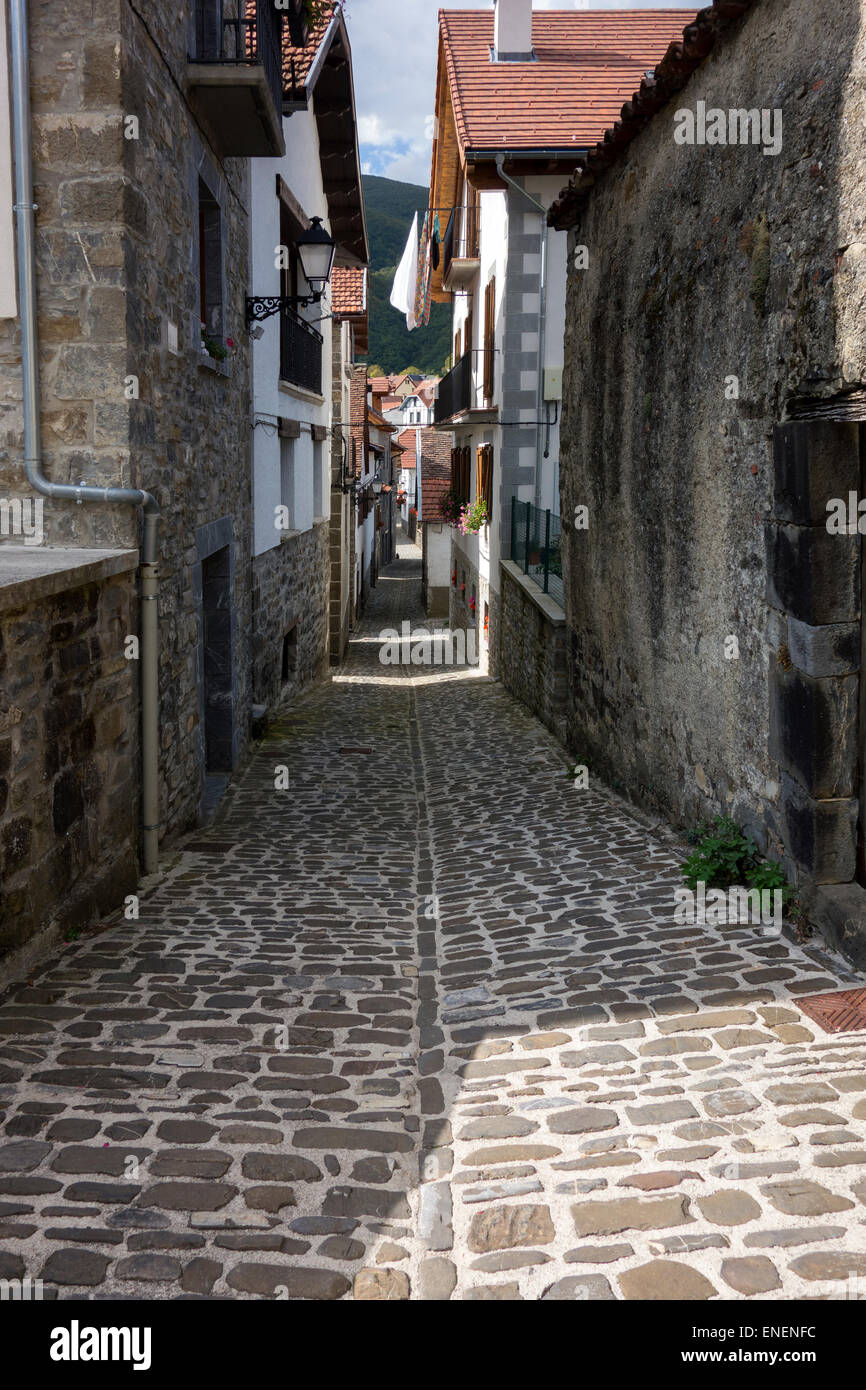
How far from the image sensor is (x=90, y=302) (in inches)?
233

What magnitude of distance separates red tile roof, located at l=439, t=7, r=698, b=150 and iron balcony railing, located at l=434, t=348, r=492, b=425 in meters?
3.07

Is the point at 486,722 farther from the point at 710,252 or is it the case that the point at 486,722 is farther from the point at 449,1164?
the point at 449,1164

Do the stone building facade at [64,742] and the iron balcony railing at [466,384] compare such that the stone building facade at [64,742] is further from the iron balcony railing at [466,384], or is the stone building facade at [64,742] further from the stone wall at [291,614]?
the iron balcony railing at [466,384]

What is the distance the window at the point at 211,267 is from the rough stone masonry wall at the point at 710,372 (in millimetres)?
2748

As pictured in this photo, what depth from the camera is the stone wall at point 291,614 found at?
11.8 metres

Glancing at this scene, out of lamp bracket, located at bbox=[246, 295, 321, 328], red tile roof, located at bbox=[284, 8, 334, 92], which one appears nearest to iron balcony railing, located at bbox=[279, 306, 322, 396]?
lamp bracket, located at bbox=[246, 295, 321, 328]

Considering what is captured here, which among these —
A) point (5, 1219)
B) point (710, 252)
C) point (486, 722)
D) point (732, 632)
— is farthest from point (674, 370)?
point (486, 722)

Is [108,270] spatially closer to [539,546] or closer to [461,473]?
[539,546]

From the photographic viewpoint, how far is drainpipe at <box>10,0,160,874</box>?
18.6ft

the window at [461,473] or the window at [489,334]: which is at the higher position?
the window at [489,334]

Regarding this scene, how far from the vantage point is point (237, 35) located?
7547mm

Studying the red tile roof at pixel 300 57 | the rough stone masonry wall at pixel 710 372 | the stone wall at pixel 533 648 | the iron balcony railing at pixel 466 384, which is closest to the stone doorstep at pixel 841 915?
the rough stone masonry wall at pixel 710 372

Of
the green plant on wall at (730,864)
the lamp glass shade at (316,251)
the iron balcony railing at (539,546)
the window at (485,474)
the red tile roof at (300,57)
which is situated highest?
the red tile roof at (300,57)

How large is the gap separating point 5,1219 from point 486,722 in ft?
33.3
